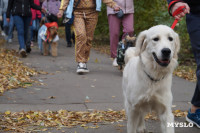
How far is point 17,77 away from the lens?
7723mm

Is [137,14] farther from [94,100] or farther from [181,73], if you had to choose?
[94,100]

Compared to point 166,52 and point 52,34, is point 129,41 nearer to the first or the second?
point 166,52

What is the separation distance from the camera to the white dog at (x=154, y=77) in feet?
12.1

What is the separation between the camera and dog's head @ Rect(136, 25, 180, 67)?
3.58 meters

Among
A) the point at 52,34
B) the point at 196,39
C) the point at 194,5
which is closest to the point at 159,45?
the point at 196,39

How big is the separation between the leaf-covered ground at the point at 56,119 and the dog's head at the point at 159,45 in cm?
144

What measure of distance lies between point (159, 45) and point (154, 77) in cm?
37

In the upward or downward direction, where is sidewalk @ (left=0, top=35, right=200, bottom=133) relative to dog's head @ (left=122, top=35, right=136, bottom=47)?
downward

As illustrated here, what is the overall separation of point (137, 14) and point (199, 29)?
10825 mm

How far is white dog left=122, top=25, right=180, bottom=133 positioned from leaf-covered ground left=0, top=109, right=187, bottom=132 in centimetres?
105

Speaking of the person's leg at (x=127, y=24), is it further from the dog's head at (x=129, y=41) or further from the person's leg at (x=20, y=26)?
the person's leg at (x=20, y=26)

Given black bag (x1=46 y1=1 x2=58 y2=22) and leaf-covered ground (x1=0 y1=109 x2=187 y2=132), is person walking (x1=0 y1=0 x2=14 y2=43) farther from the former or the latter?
leaf-covered ground (x1=0 y1=109 x2=187 y2=132)

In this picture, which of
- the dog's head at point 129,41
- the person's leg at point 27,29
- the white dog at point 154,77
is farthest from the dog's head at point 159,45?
the person's leg at point 27,29

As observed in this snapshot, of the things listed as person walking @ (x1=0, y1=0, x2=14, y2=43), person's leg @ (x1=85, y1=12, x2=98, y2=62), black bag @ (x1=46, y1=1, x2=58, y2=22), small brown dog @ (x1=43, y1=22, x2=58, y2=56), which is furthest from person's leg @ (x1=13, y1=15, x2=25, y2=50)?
person walking @ (x1=0, y1=0, x2=14, y2=43)
